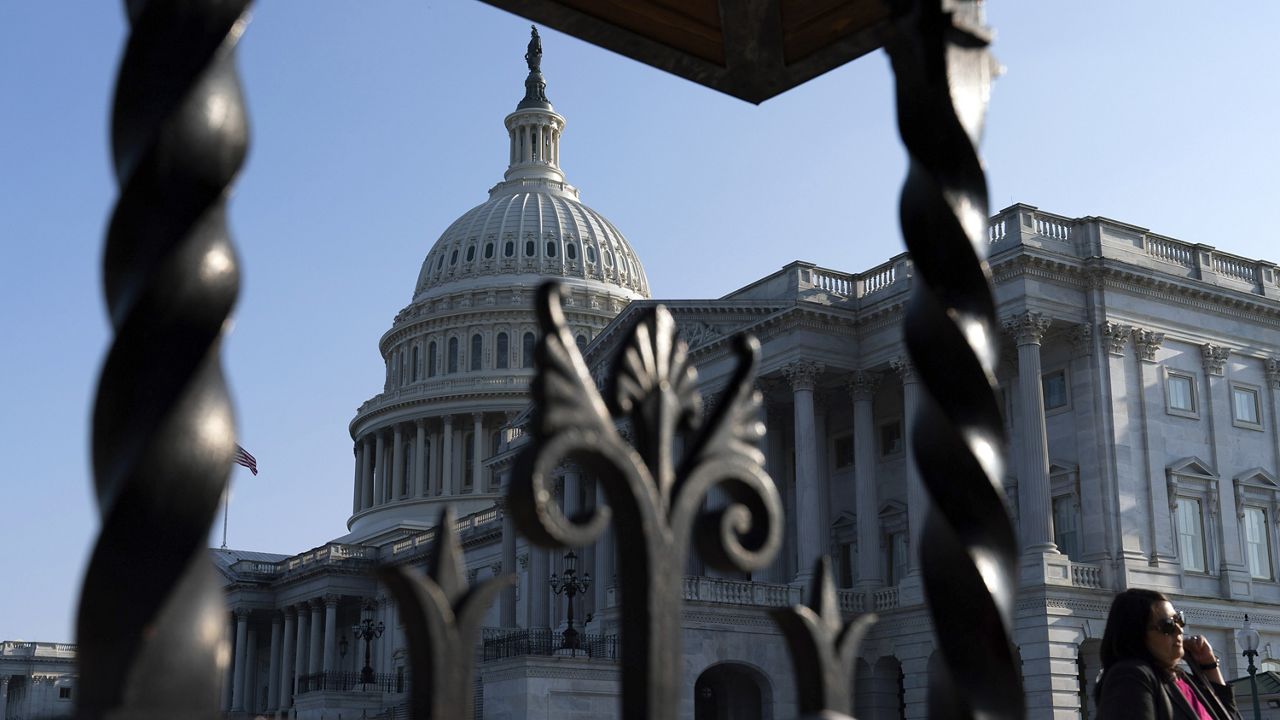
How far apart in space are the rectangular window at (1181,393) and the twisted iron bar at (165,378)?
4597 centimetres

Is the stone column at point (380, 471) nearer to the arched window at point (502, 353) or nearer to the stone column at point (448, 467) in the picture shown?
the stone column at point (448, 467)

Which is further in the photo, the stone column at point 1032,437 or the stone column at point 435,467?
the stone column at point 435,467

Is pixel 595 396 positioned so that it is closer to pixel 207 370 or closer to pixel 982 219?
pixel 207 370

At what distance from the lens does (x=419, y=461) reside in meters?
107

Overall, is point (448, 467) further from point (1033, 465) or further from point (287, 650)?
point (1033, 465)

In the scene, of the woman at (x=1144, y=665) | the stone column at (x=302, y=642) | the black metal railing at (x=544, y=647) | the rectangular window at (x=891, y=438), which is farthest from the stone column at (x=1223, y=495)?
the stone column at (x=302, y=642)

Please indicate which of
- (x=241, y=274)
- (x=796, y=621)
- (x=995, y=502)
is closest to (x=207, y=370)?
(x=241, y=274)

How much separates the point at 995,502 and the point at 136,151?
5.87 feet

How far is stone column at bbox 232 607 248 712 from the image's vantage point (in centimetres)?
9775

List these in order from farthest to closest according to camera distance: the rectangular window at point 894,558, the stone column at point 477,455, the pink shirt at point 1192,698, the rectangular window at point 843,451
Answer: the stone column at point 477,455
the rectangular window at point 843,451
the rectangular window at point 894,558
the pink shirt at point 1192,698

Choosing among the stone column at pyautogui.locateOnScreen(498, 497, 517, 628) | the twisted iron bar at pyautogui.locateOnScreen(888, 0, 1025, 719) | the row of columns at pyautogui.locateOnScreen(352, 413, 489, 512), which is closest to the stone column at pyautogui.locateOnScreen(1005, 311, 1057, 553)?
the stone column at pyautogui.locateOnScreen(498, 497, 517, 628)

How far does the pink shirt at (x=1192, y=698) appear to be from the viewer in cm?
576

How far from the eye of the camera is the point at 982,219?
325cm

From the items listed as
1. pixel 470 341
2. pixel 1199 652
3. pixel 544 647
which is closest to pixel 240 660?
pixel 470 341
